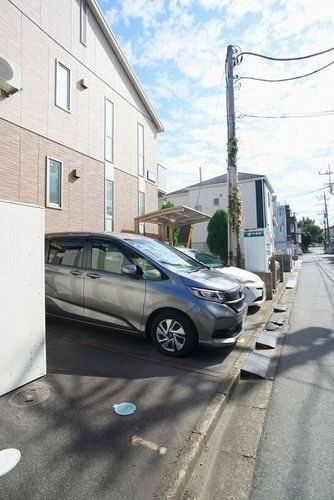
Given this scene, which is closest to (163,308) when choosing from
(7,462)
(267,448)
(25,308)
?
(25,308)

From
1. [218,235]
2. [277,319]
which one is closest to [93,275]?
[277,319]

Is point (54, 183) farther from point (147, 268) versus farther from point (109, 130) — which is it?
point (147, 268)

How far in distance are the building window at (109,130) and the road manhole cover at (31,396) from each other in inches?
381

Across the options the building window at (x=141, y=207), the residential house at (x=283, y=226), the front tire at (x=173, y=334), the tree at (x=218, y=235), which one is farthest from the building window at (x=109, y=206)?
the residential house at (x=283, y=226)

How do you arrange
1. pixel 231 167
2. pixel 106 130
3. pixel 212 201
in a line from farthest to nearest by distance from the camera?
pixel 212 201 → pixel 106 130 → pixel 231 167

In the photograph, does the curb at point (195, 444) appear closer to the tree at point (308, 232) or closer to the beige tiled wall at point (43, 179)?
the beige tiled wall at point (43, 179)

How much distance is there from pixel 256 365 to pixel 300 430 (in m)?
1.44

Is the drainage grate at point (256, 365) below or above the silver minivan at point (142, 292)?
below

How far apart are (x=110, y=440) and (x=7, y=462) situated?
2.46ft

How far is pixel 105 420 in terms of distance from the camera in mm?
2902

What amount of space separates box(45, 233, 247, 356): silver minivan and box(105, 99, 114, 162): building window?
7.12 m

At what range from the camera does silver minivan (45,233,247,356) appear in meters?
4.33

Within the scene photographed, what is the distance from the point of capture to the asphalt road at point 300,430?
226 cm

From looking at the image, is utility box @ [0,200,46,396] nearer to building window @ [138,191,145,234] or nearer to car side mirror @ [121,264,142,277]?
car side mirror @ [121,264,142,277]
